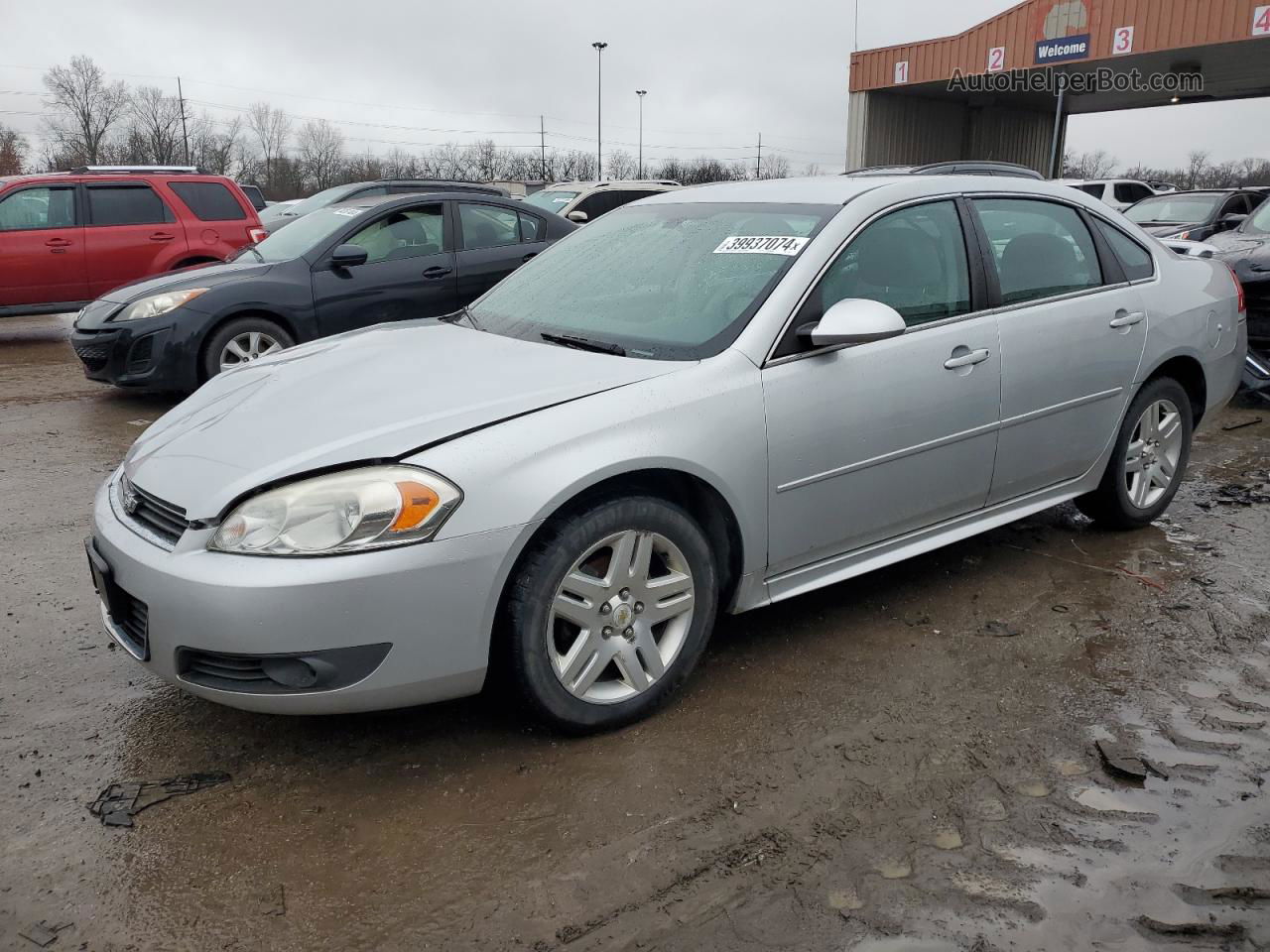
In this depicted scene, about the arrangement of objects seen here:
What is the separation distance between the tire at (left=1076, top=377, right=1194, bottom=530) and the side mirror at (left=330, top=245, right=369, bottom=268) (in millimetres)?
5130

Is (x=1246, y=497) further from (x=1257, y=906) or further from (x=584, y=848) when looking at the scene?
(x=584, y=848)

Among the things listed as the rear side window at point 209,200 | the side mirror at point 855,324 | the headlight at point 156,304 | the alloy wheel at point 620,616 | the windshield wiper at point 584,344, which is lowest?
the alloy wheel at point 620,616

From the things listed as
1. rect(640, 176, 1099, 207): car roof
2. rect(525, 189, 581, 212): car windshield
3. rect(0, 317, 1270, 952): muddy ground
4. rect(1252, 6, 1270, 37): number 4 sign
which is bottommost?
rect(0, 317, 1270, 952): muddy ground

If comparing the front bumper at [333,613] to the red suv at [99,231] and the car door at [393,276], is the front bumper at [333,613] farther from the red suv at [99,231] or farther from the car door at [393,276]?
the red suv at [99,231]

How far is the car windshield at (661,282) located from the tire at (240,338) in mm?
3854

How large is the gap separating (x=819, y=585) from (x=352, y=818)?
164 cm

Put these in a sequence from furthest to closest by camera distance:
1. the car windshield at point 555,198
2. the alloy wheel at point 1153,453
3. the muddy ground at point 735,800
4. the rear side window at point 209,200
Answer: the car windshield at point 555,198 → the rear side window at point 209,200 → the alloy wheel at point 1153,453 → the muddy ground at point 735,800

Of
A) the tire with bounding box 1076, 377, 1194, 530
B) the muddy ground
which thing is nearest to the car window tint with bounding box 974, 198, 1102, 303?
the tire with bounding box 1076, 377, 1194, 530

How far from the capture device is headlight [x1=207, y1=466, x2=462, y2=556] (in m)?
2.57

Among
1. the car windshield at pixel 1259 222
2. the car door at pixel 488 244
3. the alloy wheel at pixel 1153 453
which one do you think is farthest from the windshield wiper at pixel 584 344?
the car windshield at pixel 1259 222

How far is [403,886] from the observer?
7.80 ft

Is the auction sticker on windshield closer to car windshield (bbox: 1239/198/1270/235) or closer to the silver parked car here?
the silver parked car

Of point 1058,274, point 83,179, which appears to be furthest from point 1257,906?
point 83,179

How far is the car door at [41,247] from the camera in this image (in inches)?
401
